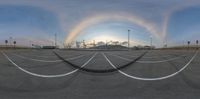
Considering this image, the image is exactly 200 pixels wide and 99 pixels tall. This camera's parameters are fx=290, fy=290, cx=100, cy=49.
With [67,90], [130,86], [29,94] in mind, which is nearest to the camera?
[29,94]

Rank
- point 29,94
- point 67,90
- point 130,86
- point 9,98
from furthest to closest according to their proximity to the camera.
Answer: point 130,86 < point 67,90 < point 29,94 < point 9,98

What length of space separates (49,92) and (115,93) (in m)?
2.23

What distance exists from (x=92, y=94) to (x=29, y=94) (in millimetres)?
2040

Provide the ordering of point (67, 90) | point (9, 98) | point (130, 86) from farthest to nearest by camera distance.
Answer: point (130, 86) < point (67, 90) < point (9, 98)

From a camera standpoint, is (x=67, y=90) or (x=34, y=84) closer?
(x=67, y=90)

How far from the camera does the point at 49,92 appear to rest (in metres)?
9.80

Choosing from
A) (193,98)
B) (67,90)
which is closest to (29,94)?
(67,90)

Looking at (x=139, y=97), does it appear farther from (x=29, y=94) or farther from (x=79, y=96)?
(x=29, y=94)

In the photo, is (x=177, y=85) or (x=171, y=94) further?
(x=177, y=85)

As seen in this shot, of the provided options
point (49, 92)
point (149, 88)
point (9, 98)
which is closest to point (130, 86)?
point (149, 88)

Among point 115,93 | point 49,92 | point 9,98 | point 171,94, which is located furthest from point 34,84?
point 171,94

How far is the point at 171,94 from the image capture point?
9.49 metres

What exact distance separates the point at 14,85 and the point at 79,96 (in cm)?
368

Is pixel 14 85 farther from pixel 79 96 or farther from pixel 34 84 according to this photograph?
pixel 79 96
